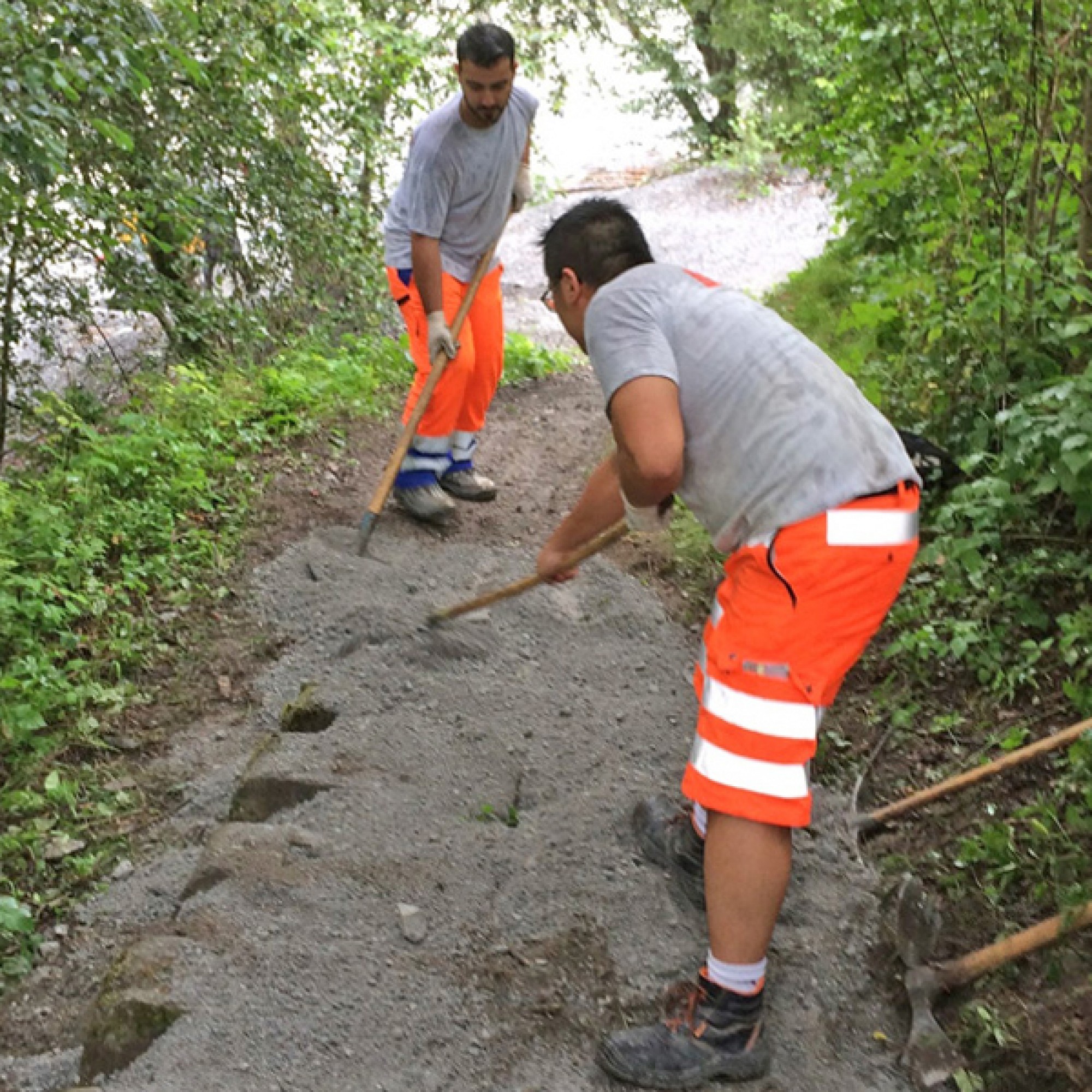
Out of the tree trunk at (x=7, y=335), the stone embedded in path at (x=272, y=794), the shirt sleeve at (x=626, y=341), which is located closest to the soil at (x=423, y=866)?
the stone embedded in path at (x=272, y=794)

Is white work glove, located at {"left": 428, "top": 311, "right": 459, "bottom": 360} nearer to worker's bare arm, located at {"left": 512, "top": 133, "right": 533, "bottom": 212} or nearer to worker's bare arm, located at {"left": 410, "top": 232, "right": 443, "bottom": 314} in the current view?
worker's bare arm, located at {"left": 410, "top": 232, "right": 443, "bottom": 314}

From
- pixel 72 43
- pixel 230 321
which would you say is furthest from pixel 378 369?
pixel 72 43

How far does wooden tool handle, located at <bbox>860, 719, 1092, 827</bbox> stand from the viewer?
8.69 ft

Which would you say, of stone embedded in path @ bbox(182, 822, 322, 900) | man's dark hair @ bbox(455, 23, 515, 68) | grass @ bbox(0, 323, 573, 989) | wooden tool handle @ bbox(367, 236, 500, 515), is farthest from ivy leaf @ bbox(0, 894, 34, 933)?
man's dark hair @ bbox(455, 23, 515, 68)

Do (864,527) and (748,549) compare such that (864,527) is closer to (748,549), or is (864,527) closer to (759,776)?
(748,549)

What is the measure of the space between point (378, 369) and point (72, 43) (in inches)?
133

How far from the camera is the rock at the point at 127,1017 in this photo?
2271 mm

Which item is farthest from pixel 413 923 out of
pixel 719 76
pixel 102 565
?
pixel 719 76

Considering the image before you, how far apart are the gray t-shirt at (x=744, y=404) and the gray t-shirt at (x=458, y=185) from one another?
244 centimetres

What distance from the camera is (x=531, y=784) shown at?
124 inches

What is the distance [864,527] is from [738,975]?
910 mm

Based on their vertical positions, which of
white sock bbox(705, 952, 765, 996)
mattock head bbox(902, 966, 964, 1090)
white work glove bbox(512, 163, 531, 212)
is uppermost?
white work glove bbox(512, 163, 531, 212)

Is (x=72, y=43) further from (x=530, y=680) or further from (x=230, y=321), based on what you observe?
(x=230, y=321)

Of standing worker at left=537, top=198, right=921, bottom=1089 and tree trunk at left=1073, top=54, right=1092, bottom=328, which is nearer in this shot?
standing worker at left=537, top=198, right=921, bottom=1089
